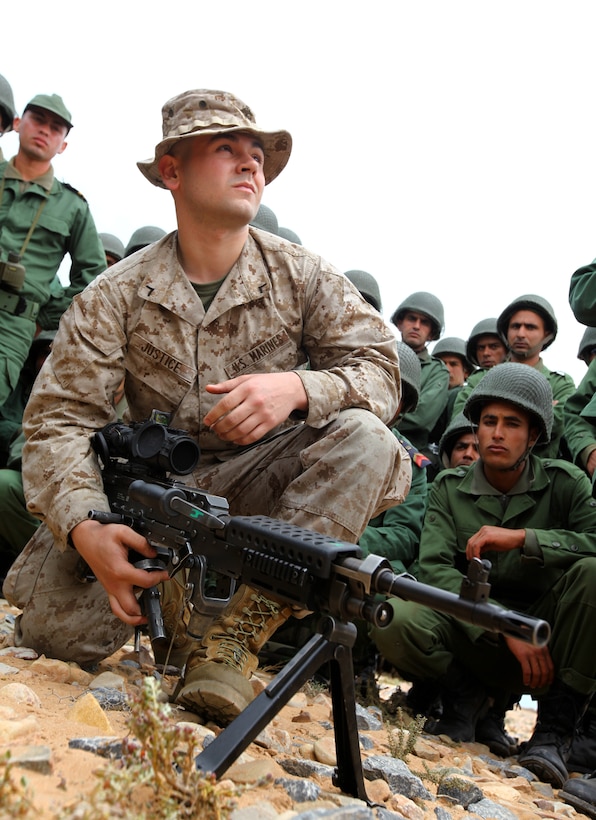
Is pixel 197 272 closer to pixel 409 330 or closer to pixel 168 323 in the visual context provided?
pixel 168 323

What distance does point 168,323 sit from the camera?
10.6ft

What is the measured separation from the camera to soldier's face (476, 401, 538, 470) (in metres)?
4.45

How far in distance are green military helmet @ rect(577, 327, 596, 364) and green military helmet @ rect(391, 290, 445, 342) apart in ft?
4.91

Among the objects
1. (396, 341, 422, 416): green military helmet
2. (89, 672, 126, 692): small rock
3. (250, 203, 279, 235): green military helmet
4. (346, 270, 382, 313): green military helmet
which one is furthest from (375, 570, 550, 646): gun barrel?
(346, 270, 382, 313): green military helmet

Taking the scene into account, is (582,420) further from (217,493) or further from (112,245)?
(112,245)

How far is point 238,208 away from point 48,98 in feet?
12.7

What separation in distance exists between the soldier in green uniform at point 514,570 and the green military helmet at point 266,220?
344 centimetres

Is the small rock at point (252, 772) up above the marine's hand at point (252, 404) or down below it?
→ below

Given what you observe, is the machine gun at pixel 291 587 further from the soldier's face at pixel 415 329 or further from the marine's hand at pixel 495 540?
the soldier's face at pixel 415 329

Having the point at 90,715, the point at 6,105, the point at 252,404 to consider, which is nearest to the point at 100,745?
the point at 90,715

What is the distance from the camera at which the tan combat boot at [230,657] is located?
92.3 inches

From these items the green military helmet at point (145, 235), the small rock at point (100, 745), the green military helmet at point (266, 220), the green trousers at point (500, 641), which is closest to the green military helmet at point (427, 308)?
the green military helmet at point (266, 220)

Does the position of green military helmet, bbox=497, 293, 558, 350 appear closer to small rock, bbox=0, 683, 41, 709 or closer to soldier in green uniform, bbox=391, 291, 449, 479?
soldier in green uniform, bbox=391, 291, 449, 479

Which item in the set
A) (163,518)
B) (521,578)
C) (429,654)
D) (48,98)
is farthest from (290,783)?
(48,98)
